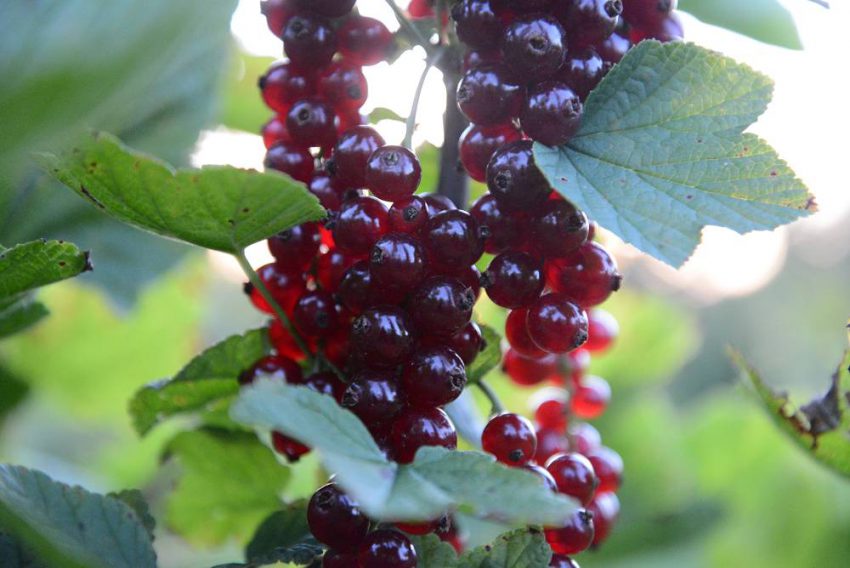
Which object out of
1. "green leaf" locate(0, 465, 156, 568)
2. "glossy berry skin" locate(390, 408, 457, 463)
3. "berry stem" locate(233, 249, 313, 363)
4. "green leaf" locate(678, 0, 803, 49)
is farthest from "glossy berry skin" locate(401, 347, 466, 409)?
"green leaf" locate(678, 0, 803, 49)

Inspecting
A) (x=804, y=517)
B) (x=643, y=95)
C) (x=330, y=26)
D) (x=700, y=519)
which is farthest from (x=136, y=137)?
(x=804, y=517)

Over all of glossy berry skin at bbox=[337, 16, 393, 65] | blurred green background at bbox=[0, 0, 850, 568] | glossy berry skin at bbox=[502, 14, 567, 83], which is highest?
glossy berry skin at bbox=[502, 14, 567, 83]

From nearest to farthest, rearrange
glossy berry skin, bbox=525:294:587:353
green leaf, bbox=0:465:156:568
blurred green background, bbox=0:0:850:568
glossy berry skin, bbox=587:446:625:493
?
blurred green background, bbox=0:0:850:568 → green leaf, bbox=0:465:156:568 → glossy berry skin, bbox=525:294:587:353 → glossy berry skin, bbox=587:446:625:493

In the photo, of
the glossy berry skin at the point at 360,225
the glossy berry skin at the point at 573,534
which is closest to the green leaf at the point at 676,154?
the glossy berry skin at the point at 360,225

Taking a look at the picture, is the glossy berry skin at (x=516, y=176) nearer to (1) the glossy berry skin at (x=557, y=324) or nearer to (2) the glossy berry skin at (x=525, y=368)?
(1) the glossy berry skin at (x=557, y=324)

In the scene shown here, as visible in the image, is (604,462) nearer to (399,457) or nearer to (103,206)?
(399,457)

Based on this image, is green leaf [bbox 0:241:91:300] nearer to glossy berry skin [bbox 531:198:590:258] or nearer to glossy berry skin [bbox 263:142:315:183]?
glossy berry skin [bbox 263:142:315:183]

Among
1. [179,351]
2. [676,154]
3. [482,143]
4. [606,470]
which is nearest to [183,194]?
[482,143]
